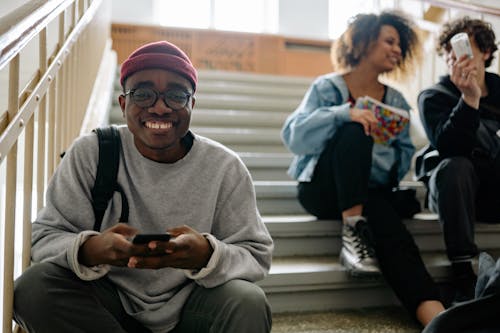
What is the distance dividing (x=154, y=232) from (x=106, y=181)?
0.15 m

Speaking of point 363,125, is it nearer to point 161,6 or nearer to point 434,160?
point 434,160

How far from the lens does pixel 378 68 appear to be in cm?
183

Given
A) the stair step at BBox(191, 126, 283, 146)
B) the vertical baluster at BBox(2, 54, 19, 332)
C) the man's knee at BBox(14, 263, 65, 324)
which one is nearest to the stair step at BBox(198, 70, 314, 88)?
the stair step at BBox(191, 126, 283, 146)

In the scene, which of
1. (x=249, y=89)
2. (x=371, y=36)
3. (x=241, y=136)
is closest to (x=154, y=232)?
(x=371, y=36)

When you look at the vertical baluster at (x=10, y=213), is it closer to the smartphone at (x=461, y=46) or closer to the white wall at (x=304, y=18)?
the smartphone at (x=461, y=46)

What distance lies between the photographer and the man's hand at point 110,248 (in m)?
0.84

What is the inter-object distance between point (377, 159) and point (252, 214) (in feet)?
2.71

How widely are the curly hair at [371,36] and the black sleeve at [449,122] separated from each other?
0.84 ft

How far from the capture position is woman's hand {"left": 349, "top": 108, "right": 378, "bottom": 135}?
5.14 feet

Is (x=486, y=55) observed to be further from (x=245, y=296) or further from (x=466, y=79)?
(x=245, y=296)

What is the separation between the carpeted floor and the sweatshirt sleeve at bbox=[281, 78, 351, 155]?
553 millimetres

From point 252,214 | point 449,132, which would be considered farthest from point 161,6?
point 252,214

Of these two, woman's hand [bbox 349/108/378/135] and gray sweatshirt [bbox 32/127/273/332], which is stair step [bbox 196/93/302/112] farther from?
gray sweatshirt [bbox 32/127/273/332]

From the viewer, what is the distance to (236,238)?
1.00m
